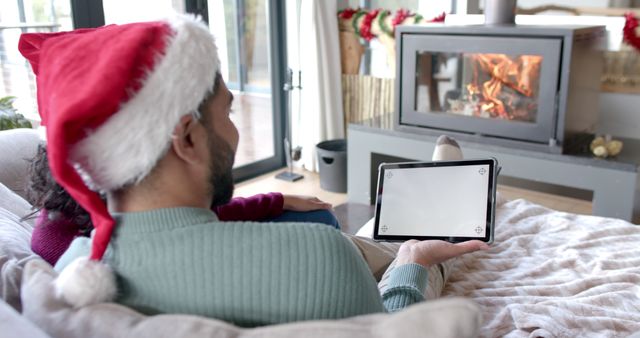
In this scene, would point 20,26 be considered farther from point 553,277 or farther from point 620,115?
point 620,115

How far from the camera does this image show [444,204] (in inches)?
61.3

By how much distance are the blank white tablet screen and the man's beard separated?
0.73 m

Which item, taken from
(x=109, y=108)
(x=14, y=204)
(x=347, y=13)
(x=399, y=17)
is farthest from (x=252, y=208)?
(x=347, y=13)

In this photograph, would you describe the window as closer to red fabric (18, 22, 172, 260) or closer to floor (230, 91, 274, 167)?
floor (230, 91, 274, 167)

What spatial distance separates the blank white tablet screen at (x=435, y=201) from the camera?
149 centimetres

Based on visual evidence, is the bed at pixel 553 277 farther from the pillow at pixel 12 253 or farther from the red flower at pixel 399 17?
the red flower at pixel 399 17

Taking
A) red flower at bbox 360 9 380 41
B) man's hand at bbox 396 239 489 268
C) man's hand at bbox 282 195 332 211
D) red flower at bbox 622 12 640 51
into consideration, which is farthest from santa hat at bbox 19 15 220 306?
red flower at bbox 360 9 380 41

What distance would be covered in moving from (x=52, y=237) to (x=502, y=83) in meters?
2.22

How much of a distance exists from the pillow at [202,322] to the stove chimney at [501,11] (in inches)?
94.5

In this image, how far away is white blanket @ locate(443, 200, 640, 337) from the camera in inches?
49.4

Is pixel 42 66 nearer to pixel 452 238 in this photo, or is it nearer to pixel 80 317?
pixel 80 317

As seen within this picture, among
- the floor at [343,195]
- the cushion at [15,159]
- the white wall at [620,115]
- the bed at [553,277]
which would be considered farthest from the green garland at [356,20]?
the cushion at [15,159]

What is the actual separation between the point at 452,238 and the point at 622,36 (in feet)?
6.15

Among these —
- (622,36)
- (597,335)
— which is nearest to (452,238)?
(597,335)
